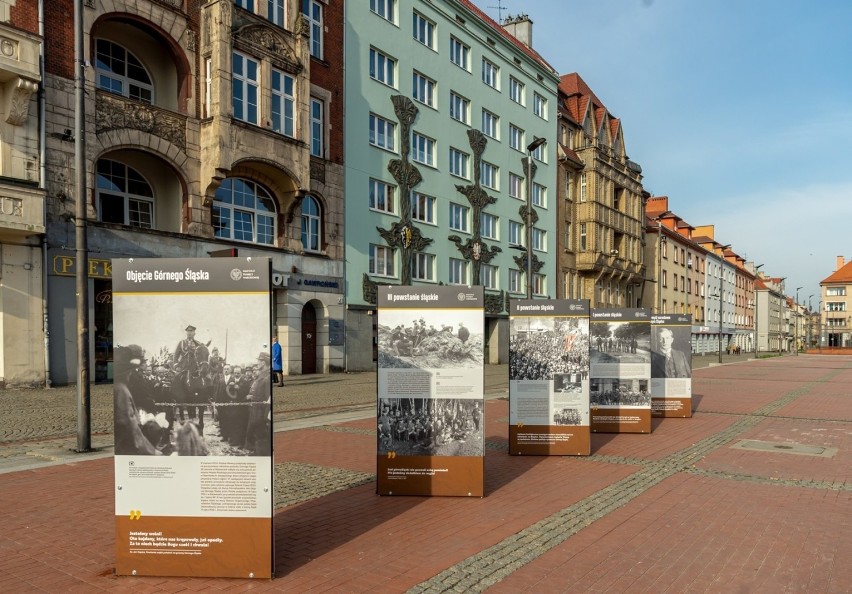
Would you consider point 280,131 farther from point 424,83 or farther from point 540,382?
point 540,382

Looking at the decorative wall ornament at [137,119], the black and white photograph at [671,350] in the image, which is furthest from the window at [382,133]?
the black and white photograph at [671,350]

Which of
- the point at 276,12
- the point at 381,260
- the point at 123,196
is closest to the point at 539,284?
the point at 381,260

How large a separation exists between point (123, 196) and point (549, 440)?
17.7 meters

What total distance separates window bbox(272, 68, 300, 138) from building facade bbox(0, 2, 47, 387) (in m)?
8.14

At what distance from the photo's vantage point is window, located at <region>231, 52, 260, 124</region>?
2372 centimetres

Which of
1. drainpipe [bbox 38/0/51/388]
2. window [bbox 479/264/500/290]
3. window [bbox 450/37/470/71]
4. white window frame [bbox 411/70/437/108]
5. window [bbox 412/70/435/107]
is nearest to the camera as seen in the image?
drainpipe [bbox 38/0/51/388]

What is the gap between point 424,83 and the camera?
116 ft

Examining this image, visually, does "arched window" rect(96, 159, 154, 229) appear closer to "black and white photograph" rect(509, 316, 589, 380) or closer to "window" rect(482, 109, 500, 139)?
"black and white photograph" rect(509, 316, 589, 380)

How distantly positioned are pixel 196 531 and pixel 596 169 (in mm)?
50929

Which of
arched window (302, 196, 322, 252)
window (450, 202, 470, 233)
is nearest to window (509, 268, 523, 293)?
window (450, 202, 470, 233)

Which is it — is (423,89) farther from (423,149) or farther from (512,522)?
(512,522)

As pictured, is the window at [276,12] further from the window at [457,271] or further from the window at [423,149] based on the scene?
the window at [457,271]

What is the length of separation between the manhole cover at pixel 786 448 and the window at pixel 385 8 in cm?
2699

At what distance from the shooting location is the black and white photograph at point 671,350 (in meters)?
15.2
